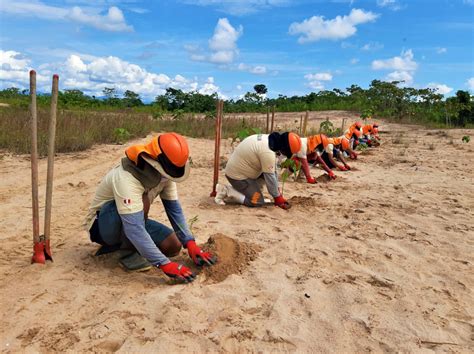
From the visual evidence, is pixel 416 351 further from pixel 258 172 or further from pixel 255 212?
pixel 258 172

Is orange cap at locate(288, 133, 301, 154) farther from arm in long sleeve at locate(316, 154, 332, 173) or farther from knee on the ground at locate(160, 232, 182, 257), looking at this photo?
arm in long sleeve at locate(316, 154, 332, 173)

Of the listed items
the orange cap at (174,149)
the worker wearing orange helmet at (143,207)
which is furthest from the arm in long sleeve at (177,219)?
the orange cap at (174,149)

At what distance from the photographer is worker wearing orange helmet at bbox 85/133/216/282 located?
8.78 ft

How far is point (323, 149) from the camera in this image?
815cm

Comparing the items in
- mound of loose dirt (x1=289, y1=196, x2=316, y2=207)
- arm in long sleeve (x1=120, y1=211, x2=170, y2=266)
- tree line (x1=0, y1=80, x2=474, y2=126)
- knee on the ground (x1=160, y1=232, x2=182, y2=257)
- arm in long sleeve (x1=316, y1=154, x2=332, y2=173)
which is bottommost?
knee on the ground (x1=160, y1=232, x2=182, y2=257)

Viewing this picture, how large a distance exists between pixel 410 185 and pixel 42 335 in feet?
19.9

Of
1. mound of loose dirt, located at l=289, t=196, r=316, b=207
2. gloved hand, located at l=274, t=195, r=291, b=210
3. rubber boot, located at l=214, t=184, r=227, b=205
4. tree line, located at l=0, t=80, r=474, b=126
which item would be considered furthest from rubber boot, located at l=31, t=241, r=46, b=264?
tree line, located at l=0, t=80, r=474, b=126

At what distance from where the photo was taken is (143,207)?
290 centimetres

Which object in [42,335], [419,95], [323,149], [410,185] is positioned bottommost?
[42,335]

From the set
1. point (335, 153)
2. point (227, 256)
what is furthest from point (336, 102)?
point (227, 256)

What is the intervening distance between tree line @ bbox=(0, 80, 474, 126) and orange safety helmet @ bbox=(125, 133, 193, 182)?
49.3 feet

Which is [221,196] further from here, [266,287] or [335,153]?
[335,153]

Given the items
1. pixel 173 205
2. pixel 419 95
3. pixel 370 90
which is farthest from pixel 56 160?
pixel 370 90

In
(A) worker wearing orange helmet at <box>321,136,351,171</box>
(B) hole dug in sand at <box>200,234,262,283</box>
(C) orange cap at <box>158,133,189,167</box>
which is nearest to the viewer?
(C) orange cap at <box>158,133,189,167</box>
